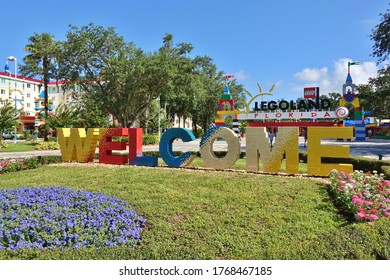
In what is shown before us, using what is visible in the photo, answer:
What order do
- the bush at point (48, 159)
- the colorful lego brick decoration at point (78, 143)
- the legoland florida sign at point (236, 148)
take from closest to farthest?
the legoland florida sign at point (236, 148), the colorful lego brick decoration at point (78, 143), the bush at point (48, 159)

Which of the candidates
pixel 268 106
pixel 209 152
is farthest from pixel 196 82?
pixel 209 152

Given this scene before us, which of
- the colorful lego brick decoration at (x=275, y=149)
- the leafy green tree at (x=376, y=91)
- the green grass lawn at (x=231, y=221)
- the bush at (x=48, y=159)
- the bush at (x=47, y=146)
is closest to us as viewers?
the green grass lawn at (x=231, y=221)

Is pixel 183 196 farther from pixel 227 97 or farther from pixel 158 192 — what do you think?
pixel 227 97

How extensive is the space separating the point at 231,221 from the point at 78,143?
981cm

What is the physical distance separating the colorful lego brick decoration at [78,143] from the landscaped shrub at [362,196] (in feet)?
31.0

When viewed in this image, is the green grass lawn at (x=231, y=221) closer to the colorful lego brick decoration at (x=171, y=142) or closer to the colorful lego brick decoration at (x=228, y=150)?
the colorful lego brick decoration at (x=228, y=150)

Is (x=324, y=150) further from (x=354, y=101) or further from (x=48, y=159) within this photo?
(x=354, y=101)

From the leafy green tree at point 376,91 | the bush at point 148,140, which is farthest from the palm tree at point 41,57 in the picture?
the leafy green tree at point 376,91

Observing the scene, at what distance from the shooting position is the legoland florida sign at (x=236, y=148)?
10219 millimetres

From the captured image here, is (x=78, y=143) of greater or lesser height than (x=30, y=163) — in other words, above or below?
above

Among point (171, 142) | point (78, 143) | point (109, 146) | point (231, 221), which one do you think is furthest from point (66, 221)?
point (78, 143)

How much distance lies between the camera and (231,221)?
6.12 m

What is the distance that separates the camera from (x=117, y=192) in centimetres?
794
